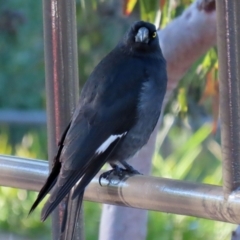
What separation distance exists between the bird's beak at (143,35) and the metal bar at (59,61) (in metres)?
0.64

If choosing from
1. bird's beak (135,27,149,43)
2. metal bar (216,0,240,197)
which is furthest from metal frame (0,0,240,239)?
bird's beak (135,27,149,43)

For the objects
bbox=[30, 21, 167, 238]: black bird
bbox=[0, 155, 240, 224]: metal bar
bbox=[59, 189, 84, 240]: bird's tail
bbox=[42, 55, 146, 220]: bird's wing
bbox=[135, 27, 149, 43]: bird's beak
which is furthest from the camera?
bbox=[135, 27, 149, 43]: bird's beak

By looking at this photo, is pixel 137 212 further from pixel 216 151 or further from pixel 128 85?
pixel 216 151

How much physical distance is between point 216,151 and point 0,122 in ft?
4.91

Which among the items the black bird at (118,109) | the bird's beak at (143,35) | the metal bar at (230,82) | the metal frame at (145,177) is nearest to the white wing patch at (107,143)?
the black bird at (118,109)

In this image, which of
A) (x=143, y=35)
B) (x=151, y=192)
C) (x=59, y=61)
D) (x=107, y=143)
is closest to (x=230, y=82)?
(x=151, y=192)

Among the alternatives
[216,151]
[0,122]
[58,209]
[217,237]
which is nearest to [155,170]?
[217,237]

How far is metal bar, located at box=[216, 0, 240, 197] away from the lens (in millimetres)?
1016

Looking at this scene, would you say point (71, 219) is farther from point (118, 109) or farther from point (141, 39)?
point (141, 39)

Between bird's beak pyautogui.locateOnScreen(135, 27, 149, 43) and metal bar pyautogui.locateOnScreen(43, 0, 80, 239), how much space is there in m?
0.64

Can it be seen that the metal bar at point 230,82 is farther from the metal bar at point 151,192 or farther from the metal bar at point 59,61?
the metal bar at point 59,61

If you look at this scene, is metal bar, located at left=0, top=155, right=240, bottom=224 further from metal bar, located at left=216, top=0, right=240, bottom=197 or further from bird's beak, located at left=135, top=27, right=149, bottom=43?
bird's beak, located at left=135, top=27, right=149, bottom=43

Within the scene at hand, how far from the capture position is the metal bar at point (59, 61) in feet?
4.23

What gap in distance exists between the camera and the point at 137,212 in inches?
78.7
